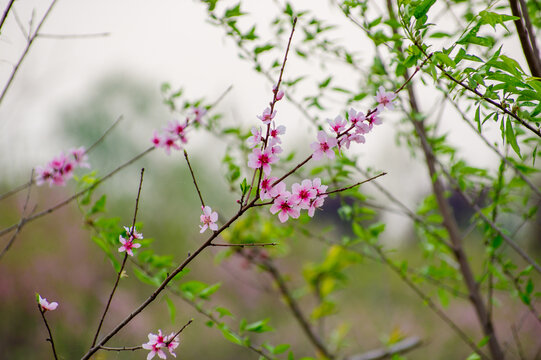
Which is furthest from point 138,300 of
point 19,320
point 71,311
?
point 19,320

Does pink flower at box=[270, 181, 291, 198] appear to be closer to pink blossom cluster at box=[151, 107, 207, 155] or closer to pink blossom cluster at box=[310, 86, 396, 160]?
pink blossom cluster at box=[310, 86, 396, 160]

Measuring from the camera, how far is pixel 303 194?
2.67ft

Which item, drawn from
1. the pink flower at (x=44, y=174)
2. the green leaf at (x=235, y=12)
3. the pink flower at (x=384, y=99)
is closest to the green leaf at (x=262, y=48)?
the green leaf at (x=235, y=12)

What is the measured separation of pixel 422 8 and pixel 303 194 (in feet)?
1.44

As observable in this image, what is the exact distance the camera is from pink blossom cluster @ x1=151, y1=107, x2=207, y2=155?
1.46 m

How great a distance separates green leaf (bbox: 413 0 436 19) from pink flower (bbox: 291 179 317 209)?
0.40 meters

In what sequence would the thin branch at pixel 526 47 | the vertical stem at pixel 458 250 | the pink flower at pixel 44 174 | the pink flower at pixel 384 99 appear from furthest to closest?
1. the vertical stem at pixel 458 250
2. the pink flower at pixel 44 174
3. the thin branch at pixel 526 47
4. the pink flower at pixel 384 99

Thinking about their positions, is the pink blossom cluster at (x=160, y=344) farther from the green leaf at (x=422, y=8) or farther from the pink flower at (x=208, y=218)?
the green leaf at (x=422, y=8)

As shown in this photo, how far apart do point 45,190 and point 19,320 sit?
175 centimetres

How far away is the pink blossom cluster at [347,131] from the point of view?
2.65 ft

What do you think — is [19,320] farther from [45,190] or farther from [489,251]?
[489,251]

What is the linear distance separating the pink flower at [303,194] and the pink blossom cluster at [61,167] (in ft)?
3.27

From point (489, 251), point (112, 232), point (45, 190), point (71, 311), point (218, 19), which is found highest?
point (45, 190)

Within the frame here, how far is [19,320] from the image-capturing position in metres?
4.39
